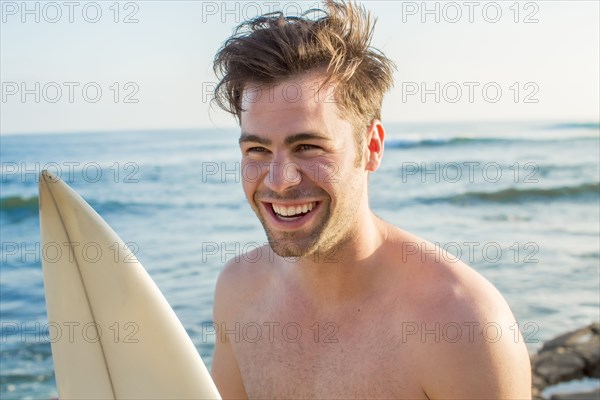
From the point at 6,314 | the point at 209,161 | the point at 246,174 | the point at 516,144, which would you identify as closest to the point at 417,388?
the point at 246,174

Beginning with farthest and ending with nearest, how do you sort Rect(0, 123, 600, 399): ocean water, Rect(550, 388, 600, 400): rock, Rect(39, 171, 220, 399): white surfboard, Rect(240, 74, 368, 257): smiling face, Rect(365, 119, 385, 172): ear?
1. Rect(0, 123, 600, 399): ocean water
2. Rect(550, 388, 600, 400): rock
3. Rect(365, 119, 385, 172): ear
4. Rect(240, 74, 368, 257): smiling face
5. Rect(39, 171, 220, 399): white surfboard

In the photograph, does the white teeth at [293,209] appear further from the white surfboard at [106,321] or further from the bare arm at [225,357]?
the bare arm at [225,357]

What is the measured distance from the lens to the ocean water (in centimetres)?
761

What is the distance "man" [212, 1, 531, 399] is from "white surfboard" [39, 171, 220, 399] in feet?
1.79

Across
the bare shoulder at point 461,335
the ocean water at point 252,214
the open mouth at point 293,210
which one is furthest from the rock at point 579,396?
the open mouth at point 293,210

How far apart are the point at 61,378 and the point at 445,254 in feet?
4.44

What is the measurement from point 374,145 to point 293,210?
45cm

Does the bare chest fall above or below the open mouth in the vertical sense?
below

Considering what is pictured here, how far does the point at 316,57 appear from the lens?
8.63ft

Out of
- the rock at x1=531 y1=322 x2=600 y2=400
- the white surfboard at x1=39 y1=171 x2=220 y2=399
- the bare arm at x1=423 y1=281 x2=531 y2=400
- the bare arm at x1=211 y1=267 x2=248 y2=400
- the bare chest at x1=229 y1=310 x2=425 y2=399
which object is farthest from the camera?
the rock at x1=531 y1=322 x2=600 y2=400

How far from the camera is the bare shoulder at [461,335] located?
2.40 m

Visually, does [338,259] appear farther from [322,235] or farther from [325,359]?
[325,359]

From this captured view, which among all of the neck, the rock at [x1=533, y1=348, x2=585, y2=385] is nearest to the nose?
the neck

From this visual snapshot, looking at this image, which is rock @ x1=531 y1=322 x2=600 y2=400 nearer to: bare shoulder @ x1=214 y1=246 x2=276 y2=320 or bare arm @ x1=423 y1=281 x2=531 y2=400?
bare shoulder @ x1=214 y1=246 x2=276 y2=320
